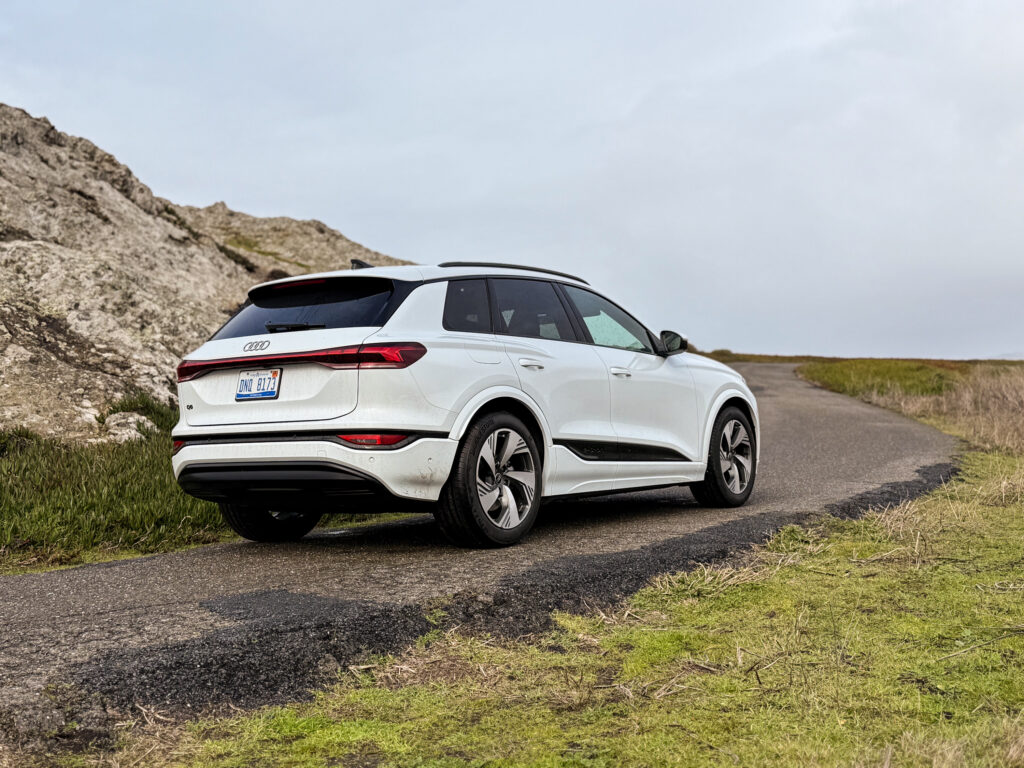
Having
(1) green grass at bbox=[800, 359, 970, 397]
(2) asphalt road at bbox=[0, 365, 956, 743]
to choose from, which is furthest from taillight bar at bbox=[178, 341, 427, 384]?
(1) green grass at bbox=[800, 359, 970, 397]

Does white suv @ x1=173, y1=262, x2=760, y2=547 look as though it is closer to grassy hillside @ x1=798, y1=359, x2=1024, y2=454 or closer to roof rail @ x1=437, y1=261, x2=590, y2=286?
roof rail @ x1=437, y1=261, x2=590, y2=286

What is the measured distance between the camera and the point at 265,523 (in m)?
6.30

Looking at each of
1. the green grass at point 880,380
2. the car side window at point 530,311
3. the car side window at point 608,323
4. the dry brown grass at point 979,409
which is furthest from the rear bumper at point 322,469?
the green grass at point 880,380

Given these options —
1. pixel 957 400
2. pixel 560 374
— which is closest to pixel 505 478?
pixel 560 374

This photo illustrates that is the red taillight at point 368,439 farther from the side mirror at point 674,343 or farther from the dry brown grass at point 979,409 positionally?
the dry brown grass at point 979,409

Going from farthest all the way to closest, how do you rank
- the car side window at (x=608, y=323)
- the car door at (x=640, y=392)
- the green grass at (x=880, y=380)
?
the green grass at (x=880, y=380) < the car side window at (x=608, y=323) < the car door at (x=640, y=392)

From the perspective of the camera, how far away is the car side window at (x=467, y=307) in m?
5.43

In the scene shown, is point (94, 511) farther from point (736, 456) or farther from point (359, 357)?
point (736, 456)

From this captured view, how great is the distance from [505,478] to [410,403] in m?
0.89

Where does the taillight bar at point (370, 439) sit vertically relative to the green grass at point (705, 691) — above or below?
above

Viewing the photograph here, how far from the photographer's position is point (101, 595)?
4492 millimetres

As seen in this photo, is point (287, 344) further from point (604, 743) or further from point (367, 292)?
point (604, 743)

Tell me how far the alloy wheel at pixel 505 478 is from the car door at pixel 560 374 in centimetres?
29

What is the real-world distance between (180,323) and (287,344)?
23.4 feet
